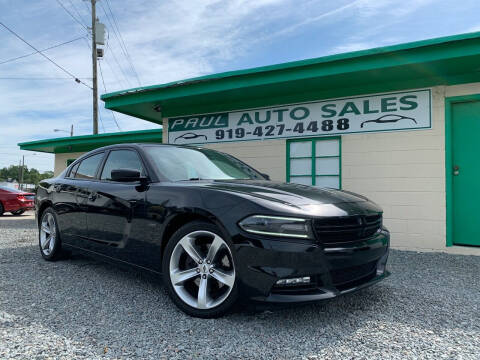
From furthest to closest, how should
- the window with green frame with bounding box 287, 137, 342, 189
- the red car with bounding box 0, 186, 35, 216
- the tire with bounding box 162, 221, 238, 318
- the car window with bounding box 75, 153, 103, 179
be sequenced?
the red car with bounding box 0, 186, 35, 216
the window with green frame with bounding box 287, 137, 342, 189
the car window with bounding box 75, 153, 103, 179
the tire with bounding box 162, 221, 238, 318

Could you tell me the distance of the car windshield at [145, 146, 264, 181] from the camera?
342cm

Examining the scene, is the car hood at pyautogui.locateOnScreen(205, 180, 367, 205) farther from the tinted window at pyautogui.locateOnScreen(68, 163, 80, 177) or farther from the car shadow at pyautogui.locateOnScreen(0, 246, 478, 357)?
the tinted window at pyautogui.locateOnScreen(68, 163, 80, 177)

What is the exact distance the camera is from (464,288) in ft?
12.2

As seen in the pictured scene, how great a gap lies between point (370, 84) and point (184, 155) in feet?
13.6

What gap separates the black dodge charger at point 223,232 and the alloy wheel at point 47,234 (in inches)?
43.0

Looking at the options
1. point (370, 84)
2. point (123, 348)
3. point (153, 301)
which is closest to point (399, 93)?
point (370, 84)

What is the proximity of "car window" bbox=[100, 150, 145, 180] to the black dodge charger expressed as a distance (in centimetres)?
2

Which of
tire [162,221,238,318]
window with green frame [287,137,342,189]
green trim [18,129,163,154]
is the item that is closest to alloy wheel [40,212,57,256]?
tire [162,221,238,318]

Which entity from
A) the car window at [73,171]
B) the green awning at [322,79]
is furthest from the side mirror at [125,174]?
the green awning at [322,79]

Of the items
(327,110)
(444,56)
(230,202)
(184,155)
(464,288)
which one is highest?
(444,56)

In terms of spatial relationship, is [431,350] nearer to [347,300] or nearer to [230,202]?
[347,300]

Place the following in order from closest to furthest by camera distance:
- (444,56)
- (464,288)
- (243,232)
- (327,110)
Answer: (243,232) < (464,288) < (444,56) < (327,110)

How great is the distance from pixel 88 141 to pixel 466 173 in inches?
454

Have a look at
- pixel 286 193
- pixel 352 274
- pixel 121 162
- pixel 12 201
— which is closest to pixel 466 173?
pixel 352 274
